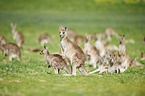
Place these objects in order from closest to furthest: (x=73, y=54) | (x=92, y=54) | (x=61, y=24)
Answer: (x=73, y=54) → (x=92, y=54) → (x=61, y=24)

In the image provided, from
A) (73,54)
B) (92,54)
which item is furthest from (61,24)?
(73,54)

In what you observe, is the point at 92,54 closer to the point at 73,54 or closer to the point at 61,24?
the point at 73,54

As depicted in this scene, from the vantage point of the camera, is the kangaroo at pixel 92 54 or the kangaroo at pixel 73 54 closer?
the kangaroo at pixel 73 54

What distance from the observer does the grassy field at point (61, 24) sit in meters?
8.00

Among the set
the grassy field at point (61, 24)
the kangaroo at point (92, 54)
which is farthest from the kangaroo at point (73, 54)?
the kangaroo at point (92, 54)

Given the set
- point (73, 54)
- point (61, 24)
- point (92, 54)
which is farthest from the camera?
point (61, 24)

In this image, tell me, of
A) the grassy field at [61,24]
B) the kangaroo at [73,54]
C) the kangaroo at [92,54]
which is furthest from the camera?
the kangaroo at [92,54]

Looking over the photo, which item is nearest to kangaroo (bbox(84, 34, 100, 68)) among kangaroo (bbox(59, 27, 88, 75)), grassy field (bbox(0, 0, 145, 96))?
grassy field (bbox(0, 0, 145, 96))

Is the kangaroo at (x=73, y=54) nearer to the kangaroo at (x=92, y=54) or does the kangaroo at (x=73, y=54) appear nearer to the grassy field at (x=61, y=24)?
the grassy field at (x=61, y=24)

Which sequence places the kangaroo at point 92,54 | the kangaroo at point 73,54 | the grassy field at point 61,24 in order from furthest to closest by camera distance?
the kangaroo at point 92,54 → the kangaroo at point 73,54 → the grassy field at point 61,24

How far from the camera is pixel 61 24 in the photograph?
138 feet

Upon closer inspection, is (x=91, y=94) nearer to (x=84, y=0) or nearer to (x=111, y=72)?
(x=111, y=72)

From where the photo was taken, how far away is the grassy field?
8.00 meters

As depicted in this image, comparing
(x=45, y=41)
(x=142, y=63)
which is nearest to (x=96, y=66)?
(x=142, y=63)
